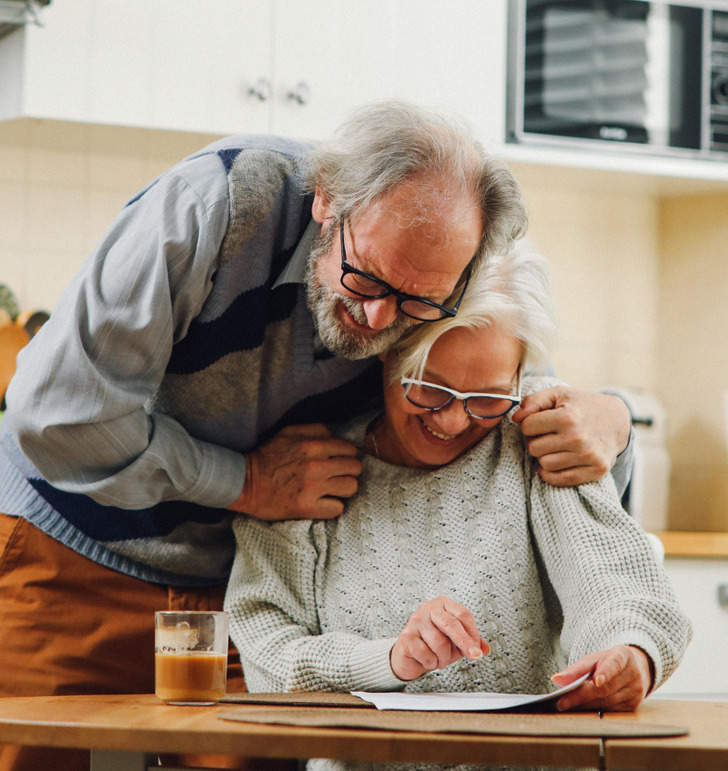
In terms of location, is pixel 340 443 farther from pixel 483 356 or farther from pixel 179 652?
pixel 179 652

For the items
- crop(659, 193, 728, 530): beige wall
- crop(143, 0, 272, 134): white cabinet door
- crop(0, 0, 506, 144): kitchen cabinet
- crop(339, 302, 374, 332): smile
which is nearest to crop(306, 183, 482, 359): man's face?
crop(339, 302, 374, 332): smile

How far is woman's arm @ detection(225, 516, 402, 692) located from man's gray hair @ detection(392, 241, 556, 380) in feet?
0.89

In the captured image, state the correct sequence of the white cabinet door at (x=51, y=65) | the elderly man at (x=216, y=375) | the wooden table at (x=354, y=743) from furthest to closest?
the white cabinet door at (x=51, y=65) < the elderly man at (x=216, y=375) < the wooden table at (x=354, y=743)

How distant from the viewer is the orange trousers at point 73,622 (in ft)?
4.56

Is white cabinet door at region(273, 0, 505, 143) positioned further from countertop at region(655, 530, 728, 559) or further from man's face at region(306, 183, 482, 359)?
man's face at region(306, 183, 482, 359)

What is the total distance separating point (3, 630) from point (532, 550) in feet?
2.44

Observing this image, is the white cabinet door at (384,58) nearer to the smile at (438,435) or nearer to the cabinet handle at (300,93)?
the cabinet handle at (300,93)

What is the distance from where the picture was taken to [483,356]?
4.22 feet

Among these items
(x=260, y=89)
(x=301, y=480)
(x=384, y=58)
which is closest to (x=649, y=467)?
(x=384, y=58)

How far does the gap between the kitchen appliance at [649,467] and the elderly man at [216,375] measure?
4.64 ft

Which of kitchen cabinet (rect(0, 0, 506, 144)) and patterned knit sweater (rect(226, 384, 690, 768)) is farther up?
kitchen cabinet (rect(0, 0, 506, 144))

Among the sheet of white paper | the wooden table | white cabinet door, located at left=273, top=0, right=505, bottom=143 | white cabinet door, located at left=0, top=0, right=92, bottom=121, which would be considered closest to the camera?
the wooden table

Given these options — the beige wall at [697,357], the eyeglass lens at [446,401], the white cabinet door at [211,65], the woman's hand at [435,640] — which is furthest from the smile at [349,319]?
the beige wall at [697,357]

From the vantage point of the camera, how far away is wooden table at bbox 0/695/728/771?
0.80 metres
